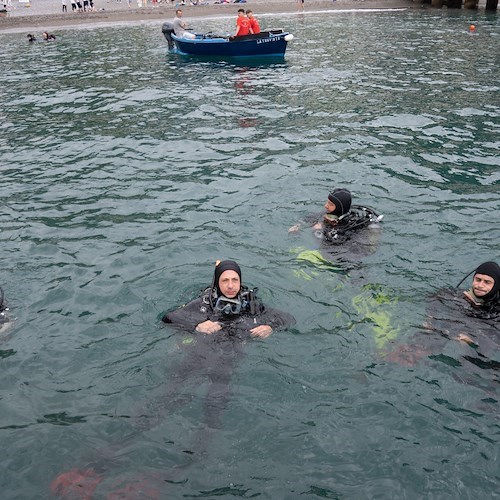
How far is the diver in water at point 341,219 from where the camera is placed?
983 cm

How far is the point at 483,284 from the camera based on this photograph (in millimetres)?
7297

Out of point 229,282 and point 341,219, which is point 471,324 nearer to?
point 341,219

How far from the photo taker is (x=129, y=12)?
52.4 m

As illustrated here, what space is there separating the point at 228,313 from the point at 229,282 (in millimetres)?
513

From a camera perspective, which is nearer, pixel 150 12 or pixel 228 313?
pixel 228 313

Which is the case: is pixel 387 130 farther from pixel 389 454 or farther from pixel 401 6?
pixel 401 6

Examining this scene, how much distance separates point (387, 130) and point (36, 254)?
11.3 metres

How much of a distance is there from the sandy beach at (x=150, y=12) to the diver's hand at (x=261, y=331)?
157ft

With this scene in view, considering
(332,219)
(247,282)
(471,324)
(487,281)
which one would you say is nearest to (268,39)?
(332,219)

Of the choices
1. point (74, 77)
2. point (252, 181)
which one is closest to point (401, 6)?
point (74, 77)

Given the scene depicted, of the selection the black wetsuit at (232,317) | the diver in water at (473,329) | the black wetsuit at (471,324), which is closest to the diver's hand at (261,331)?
the black wetsuit at (232,317)

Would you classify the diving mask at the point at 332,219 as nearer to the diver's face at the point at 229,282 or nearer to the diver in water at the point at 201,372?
the diver in water at the point at 201,372

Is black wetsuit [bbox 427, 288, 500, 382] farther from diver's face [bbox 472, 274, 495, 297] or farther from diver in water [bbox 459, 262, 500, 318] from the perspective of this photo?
diver's face [bbox 472, 274, 495, 297]

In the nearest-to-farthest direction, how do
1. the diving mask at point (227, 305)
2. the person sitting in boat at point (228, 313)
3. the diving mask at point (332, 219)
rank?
the person sitting in boat at point (228, 313) < the diving mask at point (227, 305) < the diving mask at point (332, 219)
